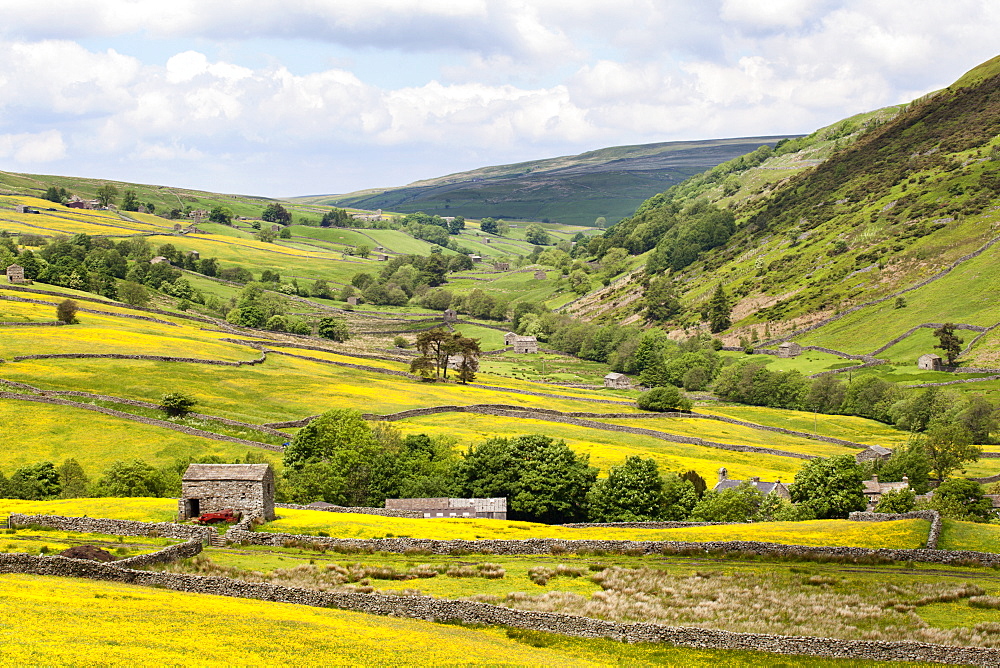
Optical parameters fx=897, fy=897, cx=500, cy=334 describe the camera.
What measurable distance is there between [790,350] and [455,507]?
116490 millimetres

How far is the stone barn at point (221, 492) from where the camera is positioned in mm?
42531

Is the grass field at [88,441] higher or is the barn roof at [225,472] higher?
the barn roof at [225,472]

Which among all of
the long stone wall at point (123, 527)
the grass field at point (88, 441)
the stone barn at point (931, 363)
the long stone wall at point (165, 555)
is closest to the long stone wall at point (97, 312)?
the grass field at point (88, 441)

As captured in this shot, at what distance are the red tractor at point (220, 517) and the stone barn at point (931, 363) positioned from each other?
121033 mm

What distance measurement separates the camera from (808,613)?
3086 cm

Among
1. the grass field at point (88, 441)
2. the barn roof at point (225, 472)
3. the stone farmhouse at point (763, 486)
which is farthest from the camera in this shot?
the stone farmhouse at point (763, 486)

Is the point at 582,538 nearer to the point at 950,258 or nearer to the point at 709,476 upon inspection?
the point at 709,476

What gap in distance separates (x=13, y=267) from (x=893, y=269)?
159 metres

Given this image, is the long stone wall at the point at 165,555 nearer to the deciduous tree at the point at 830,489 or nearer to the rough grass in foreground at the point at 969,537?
the rough grass in foreground at the point at 969,537

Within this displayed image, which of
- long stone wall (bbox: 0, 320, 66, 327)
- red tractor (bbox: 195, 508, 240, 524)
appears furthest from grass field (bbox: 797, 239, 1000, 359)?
red tractor (bbox: 195, 508, 240, 524)

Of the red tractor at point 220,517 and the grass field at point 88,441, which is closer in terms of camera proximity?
the red tractor at point 220,517

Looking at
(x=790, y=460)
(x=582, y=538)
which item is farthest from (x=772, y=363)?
(x=582, y=538)

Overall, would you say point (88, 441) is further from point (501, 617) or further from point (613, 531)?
point (501, 617)

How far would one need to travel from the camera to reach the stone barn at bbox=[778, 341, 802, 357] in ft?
525
